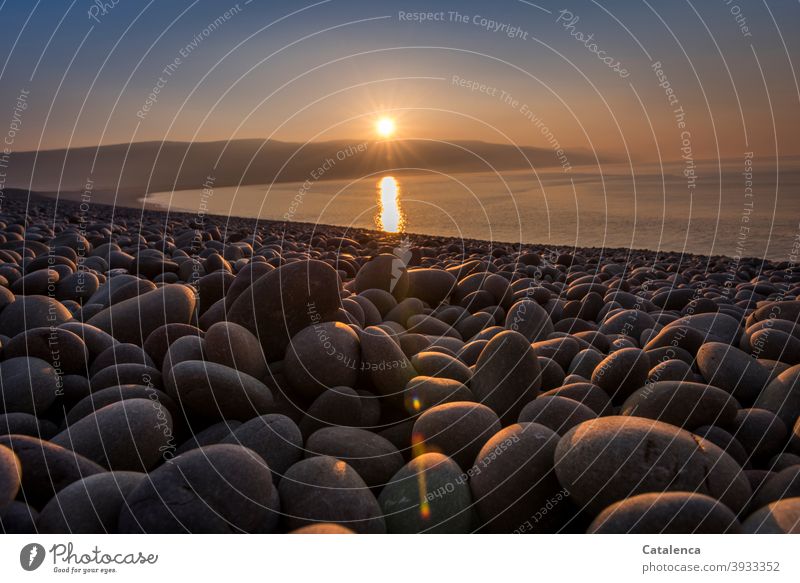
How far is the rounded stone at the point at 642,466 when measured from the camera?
220 centimetres

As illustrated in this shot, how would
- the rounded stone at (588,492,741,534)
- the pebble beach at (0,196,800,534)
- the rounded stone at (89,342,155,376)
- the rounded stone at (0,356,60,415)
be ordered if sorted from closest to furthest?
the rounded stone at (588,492,741,534)
the pebble beach at (0,196,800,534)
the rounded stone at (0,356,60,415)
the rounded stone at (89,342,155,376)

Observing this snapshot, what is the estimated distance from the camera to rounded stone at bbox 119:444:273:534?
212 centimetres

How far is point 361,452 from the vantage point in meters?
2.76

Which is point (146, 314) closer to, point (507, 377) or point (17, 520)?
point (17, 520)

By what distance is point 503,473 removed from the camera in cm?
246

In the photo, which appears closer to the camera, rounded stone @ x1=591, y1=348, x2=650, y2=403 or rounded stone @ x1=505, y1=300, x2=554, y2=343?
rounded stone @ x1=591, y1=348, x2=650, y2=403

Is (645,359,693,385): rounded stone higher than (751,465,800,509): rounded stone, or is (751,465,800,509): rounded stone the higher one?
(645,359,693,385): rounded stone

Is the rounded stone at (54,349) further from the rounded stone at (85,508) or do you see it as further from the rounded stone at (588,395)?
the rounded stone at (588,395)

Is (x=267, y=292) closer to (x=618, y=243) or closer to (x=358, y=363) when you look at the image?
(x=358, y=363)

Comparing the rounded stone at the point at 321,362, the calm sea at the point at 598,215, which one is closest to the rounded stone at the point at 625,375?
the rounded stone at the point at 321,362

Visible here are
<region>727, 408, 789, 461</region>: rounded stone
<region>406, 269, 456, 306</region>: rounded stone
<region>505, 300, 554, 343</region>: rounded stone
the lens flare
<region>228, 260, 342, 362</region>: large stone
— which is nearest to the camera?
<region>727, 408, 789, 461</region>: rounded stone

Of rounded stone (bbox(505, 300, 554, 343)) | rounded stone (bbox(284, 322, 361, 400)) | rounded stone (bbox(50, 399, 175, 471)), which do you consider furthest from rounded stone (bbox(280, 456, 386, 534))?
rounded stone (bbox(505, 300, 554, 343))

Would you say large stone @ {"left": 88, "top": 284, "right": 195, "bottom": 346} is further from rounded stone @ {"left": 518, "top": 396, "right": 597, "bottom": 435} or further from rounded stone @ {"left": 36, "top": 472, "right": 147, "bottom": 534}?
rounded stone @ {"left": 518, "top": 396, "right": 597, "bottom": 435}

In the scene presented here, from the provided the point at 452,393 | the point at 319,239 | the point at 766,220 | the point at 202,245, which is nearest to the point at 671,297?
the point at 452,393
